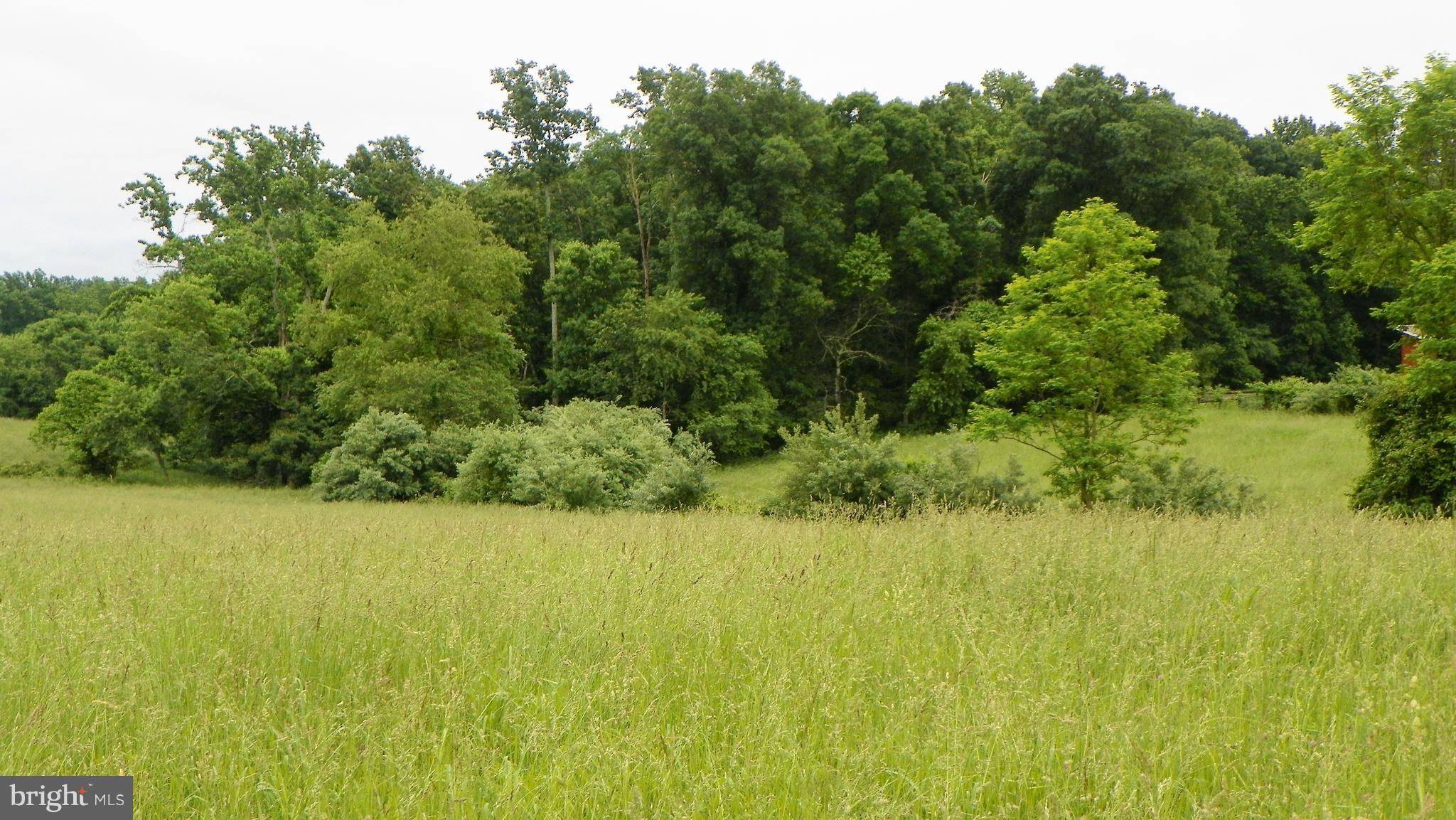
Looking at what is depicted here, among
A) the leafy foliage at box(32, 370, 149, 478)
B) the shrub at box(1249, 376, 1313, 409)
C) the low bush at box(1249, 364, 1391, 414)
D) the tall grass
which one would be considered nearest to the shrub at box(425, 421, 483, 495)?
the leafy foliage at box(32, 370, 149, 478)

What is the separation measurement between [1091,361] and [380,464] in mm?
19092

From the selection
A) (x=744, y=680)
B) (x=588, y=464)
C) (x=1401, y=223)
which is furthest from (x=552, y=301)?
(x=744, y=680)

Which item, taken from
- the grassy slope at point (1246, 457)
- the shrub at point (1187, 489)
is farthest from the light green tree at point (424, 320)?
the shrub at point (1187, 489)

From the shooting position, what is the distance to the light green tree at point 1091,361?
19.3 meters

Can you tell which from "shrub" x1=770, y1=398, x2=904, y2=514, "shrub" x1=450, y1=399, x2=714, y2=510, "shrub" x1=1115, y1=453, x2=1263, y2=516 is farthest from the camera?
"shrub" x1=450, y1=399, x2=714, y2=510

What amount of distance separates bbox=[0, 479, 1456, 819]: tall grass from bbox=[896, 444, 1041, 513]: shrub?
936 centimetres

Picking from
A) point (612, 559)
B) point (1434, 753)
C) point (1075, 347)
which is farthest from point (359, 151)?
point (1434, 753)

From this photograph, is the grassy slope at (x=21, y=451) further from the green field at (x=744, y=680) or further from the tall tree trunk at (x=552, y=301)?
the green field at (x=744, y=680)

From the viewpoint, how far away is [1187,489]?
16469 mm

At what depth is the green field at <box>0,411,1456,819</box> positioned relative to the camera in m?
3.26

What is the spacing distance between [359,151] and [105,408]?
1886cm

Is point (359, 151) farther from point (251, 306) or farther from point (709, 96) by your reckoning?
point (709, 96)

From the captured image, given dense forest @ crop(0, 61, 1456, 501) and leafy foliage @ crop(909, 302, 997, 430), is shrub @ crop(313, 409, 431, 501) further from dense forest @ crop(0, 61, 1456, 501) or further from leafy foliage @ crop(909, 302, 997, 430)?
leafy foliage @ crop(909, 302, 997, 430)

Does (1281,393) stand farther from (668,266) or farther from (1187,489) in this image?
(668,266)
